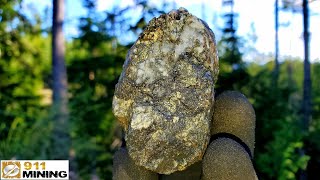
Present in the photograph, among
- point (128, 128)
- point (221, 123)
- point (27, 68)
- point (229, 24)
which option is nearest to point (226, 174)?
point (221, 123)

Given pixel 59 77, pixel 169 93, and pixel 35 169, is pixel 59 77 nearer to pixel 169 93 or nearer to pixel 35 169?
pixel 35 169

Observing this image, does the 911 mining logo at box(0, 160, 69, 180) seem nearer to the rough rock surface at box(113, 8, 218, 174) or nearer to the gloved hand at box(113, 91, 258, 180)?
the gloved hand at box(113, 91, 258, 180)

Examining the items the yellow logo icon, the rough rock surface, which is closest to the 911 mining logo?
the yellow logo icon

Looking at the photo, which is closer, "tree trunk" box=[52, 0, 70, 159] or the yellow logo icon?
the yellow logo icon

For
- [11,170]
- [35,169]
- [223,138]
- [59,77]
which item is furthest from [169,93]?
[59,77]

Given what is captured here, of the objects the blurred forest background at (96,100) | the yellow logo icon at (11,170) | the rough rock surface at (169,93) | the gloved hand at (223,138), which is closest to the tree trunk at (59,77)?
the blurred forest background at (96,100)

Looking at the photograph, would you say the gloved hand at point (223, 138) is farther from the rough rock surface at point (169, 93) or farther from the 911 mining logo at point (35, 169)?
the 911 mining logo at point (35, 169)

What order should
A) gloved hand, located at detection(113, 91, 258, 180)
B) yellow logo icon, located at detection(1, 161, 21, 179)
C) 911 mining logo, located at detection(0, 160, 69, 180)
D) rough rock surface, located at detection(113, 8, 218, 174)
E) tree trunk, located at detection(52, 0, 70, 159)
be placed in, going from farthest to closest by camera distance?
tree trunk, located at detection(52, 0, 70, 159), yellow logo icon, located at detection(1, 161, 21, 179), 911 mining logo, located at detection(0, 160, 69, 180), gloved hand, located at detection(113, 91, 258, 180), rough rock surface, located at detection(113, 8, 218, 174)
